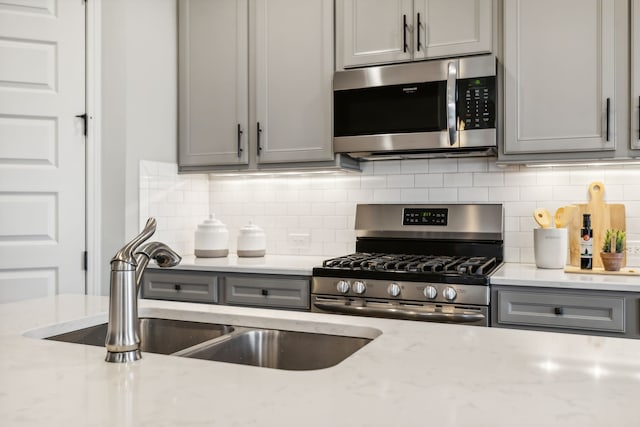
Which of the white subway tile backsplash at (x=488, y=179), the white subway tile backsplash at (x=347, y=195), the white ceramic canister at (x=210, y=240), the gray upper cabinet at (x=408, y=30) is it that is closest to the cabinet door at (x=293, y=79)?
the gray upper cabinet at (x=408, y=30)

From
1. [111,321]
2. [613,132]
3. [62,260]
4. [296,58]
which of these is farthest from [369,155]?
[111,321]

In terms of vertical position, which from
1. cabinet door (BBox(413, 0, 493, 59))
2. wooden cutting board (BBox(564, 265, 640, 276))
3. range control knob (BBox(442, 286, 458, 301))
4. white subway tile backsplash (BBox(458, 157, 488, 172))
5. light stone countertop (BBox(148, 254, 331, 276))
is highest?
cabinet door (BBox(413, 0, 493, 59))

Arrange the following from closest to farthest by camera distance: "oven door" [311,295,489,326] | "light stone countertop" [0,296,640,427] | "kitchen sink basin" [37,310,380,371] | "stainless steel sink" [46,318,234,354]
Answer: "light stone countertop" [0,296,640,427] → "kitchen sink basin" [37,310,380,371] → "stainless steel sink" [46,318,234,354] → "oven door" [311,295,489,326]

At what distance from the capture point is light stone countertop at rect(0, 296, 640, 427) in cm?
78

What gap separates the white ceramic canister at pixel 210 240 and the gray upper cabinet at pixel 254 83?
1.20 feet

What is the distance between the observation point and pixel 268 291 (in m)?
2.85

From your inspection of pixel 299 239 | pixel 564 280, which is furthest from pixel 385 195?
pixel 564 280

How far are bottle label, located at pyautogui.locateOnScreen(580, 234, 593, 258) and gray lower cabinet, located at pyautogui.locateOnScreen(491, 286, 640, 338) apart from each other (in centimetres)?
40

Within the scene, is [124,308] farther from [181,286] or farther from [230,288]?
[181,286]

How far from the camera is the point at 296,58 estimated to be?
10.4ft

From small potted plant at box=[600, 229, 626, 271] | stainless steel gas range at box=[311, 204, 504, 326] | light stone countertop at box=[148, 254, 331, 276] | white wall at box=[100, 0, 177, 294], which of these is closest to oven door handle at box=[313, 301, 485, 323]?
stainless steel gas range at box=[311, 204, 504, 326]

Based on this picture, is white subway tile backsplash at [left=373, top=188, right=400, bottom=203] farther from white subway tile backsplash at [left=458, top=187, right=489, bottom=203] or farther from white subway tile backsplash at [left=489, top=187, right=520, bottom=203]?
white subway tile backsplash at [left=489, top=187, right=520, bottom=203]

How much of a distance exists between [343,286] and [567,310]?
0.97 metres

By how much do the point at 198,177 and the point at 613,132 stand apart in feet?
8.08
